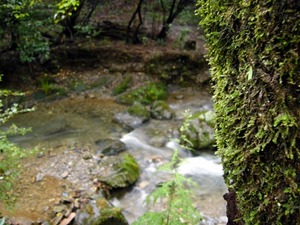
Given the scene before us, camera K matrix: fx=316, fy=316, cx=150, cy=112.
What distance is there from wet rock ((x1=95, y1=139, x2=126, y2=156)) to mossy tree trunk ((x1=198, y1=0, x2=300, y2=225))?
16.8 feet

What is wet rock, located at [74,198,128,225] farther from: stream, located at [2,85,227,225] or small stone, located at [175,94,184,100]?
small stone, located at [175,94,184,100]

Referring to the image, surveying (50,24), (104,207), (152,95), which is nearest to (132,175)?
(104,207)

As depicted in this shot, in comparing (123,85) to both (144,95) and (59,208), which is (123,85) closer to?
(144,95)

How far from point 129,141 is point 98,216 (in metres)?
2.74

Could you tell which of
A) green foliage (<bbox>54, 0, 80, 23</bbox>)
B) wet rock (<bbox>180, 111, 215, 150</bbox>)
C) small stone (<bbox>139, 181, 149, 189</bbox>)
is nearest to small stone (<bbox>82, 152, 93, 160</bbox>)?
small stone (<bbox>139, 181, 149, 189</bbox>)

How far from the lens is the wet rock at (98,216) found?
4.25 m

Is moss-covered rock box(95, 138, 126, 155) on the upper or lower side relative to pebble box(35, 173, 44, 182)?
upper

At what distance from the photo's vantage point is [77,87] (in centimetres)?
935

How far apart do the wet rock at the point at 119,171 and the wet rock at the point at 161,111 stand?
2.20 meters

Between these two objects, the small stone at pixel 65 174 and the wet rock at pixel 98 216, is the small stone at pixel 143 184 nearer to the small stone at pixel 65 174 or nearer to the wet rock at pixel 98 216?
the wet rock at pixel 98 216

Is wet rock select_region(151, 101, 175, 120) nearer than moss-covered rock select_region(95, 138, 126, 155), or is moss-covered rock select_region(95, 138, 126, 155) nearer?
moss-covered rock select_region(95, 138, 126, 155)

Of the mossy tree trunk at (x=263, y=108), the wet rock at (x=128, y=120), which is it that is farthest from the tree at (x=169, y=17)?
the mossy tree trunk at (x=263, y=108)

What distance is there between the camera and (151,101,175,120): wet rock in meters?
8.02

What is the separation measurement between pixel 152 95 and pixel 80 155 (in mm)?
3570
